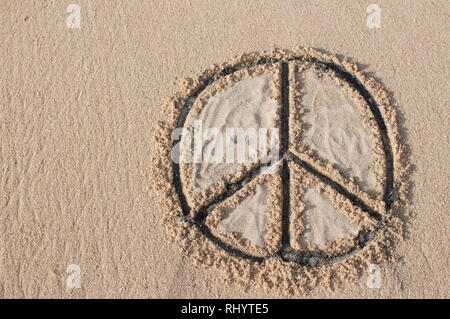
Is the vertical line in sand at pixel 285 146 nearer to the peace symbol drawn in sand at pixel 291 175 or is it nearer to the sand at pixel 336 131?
the peace symbol drawn in sand at pixel 291 175

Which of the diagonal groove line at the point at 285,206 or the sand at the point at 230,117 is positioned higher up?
the sand at the point at 230,117

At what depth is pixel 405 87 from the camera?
3.66m

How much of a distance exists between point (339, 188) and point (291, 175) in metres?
0.39

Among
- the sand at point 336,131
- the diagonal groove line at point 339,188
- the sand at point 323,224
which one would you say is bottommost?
the sand at point 323,224

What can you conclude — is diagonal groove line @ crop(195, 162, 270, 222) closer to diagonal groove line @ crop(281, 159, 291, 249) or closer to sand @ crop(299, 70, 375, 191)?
diagonal groove line @ crop(281, 159, 291, 249)

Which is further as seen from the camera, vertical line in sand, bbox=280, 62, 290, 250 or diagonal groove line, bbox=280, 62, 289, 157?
diagonal groove line, bbox=280, 62, 289, 157

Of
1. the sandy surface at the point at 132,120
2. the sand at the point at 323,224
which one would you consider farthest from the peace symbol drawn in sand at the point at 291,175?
the sandy surface at the point at 132,120

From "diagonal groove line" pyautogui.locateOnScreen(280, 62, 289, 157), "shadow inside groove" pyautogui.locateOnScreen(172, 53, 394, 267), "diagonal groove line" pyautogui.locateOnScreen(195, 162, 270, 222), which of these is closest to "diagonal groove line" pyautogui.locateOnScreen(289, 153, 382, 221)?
"shadow inside groove" pyautogui.locateOnScreen(172, 53, 394, 267)

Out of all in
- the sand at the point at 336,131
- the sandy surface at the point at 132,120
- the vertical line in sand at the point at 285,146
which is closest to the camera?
the sandy surface at the point at 132,120

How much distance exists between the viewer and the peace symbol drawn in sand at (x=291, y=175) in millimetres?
3180

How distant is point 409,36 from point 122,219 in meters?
3.02

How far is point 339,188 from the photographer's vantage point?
3340 millimetres

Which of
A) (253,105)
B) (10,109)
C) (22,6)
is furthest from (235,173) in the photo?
(22,6)

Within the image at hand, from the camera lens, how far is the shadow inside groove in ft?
10.4
